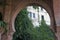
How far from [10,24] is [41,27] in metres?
11.2

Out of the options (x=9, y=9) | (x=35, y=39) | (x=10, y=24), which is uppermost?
(x=9, y=9)

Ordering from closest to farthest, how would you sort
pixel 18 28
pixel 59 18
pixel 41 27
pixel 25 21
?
pixel 59 18 → pixel 18 28 → pixel 25 21 → pixel 41 27

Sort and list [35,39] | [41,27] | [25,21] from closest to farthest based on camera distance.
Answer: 1. [25,21]
2. [35,39]
3. [41,27]

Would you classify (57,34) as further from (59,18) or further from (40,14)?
(40,14)

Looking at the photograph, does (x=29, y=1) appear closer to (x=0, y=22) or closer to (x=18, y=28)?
(x=0, y=22)

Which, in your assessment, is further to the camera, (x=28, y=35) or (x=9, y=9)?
(x=28, y=35)

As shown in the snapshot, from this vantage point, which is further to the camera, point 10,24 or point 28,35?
point 28,35

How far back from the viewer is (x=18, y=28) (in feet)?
59.2

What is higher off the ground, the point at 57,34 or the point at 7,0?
the point at 7,0

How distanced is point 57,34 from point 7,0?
149 inches

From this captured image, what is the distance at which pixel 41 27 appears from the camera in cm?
2494

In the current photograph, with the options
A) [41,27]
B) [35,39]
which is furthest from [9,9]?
[41,27]

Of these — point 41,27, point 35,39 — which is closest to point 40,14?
point 41,27

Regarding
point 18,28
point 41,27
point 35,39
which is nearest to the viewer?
point 18,28
